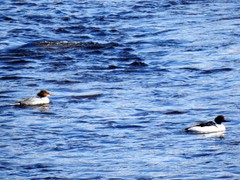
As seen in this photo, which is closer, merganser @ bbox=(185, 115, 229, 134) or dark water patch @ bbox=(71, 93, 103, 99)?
merganser @ bbox=(185, 115, 229, 134)

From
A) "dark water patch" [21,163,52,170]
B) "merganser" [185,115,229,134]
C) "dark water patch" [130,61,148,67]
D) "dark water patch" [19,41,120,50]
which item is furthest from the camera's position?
"dark water patch" [19,41,120,50]

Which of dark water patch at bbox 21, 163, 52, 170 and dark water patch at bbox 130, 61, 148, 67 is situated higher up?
dark water patch at bbox 21, 163, 52, 170

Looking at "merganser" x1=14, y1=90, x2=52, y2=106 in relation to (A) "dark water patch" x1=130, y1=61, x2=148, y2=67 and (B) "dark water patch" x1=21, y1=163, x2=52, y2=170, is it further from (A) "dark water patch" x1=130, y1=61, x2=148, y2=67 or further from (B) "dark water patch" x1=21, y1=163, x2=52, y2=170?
(B) "dark water patch" x1=21, y1=163, x2=52, y2=170

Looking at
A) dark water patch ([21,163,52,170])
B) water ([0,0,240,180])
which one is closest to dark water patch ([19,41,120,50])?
water ([0,0,240,180])

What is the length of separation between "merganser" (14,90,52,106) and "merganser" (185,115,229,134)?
12.0 ft

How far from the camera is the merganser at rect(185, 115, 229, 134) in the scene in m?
17.9

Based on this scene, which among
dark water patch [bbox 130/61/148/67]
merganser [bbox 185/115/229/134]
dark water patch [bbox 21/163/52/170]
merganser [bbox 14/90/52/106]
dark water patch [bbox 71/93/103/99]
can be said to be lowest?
dark water patch [bbox 130/61/148/67]

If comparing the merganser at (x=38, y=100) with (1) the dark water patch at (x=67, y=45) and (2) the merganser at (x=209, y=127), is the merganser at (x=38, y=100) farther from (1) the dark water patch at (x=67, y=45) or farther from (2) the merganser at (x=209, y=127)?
(1) the dark water patch at (x=67, y=45)

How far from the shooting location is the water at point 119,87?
642 inches

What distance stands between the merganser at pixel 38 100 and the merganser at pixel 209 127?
365cm

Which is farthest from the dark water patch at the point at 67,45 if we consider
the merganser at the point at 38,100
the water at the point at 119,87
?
the merganser at the point at 38,100

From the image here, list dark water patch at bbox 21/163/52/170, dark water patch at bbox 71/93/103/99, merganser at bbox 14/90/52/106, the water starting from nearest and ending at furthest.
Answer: dark water patch at bbox 21/163/52/170, the water, merganser at bbox 14/90/52/106, dark water patch at bbox 71/93/103/99

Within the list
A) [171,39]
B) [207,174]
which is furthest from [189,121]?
[171,39]

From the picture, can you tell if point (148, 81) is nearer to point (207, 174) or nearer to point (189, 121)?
point (189, 121)
